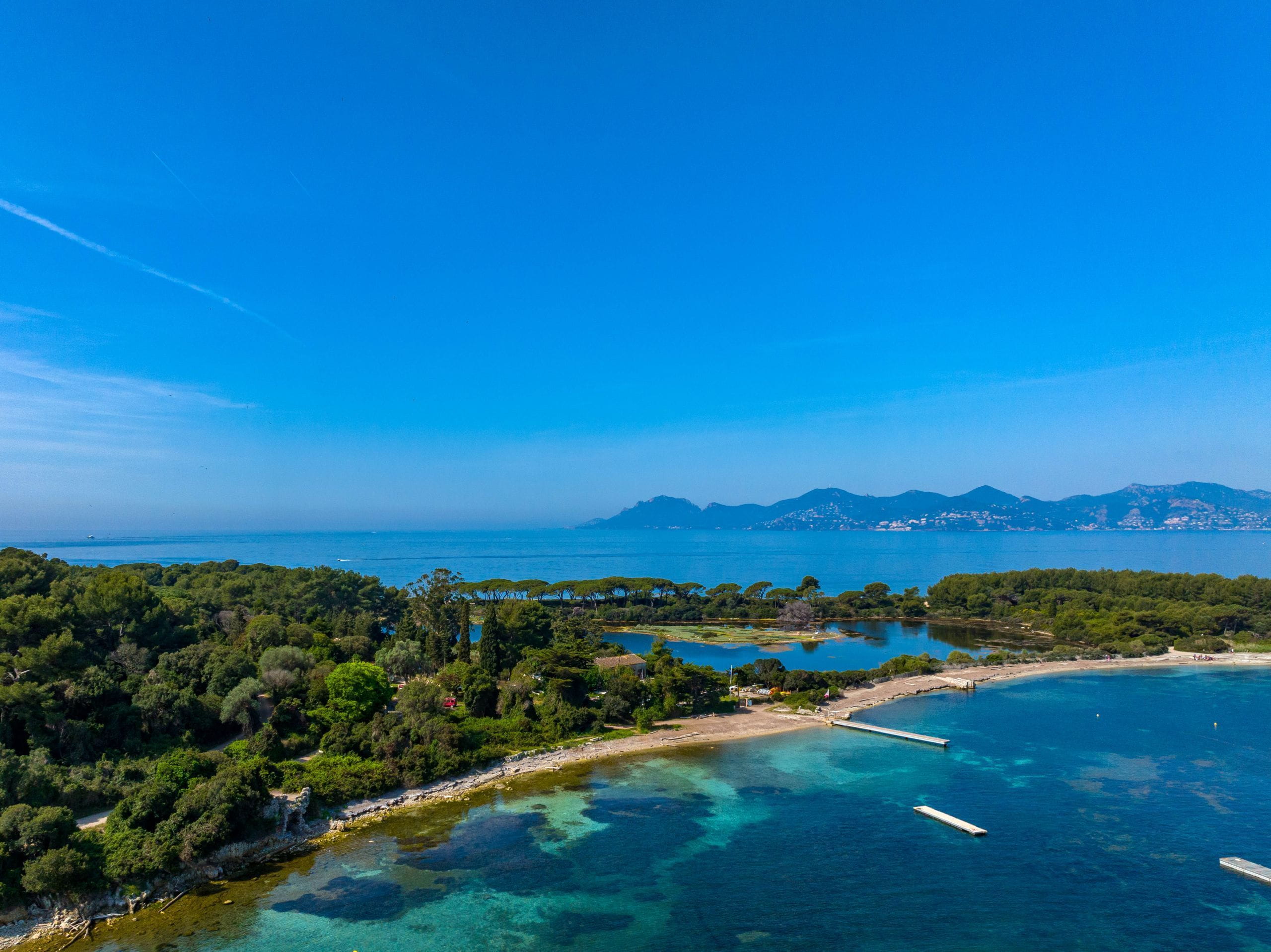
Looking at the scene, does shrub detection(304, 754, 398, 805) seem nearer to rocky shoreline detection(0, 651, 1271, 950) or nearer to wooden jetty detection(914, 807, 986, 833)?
rocky shoreline detection(0, 651, 1271, 950)

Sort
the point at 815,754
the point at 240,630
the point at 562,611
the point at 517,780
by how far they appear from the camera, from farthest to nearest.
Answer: the point at 562,611, the point at 240,630, the point at 815,754, the point at 517,780

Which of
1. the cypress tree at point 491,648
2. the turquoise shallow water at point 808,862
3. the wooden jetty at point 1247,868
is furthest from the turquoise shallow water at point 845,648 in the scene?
the wooden jetty at point 1247,868

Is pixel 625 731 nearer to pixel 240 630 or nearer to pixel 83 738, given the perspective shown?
pixel 83 738

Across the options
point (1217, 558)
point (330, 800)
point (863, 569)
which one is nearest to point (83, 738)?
point (330, 800)

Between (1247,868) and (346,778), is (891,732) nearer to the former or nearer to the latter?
(1247,868)

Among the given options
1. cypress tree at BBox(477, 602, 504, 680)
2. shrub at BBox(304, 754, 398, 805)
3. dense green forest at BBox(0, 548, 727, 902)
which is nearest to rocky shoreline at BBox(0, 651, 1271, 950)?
shrub at BBox(304, 754, 398, 805)

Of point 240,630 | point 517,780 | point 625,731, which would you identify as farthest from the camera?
point 240,630

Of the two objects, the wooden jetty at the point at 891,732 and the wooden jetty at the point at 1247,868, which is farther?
the wooden jetty at the point at 891,732

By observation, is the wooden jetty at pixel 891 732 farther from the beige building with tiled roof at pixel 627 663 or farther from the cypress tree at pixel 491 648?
the cypress tree at pixel 491 648
